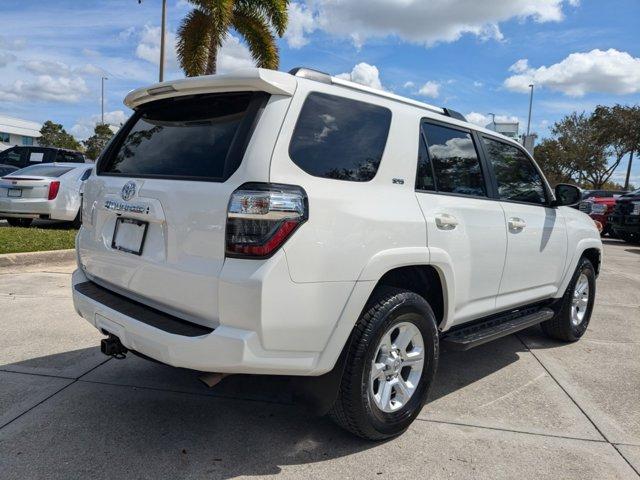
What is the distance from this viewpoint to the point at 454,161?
3600mm

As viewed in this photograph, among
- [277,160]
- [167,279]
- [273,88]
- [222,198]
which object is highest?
[273,88]

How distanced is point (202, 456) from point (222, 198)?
136cm

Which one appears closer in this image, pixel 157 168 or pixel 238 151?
pixel 238 151

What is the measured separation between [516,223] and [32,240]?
7.45 metres

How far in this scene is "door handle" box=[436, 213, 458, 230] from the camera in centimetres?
318

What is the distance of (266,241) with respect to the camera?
2.37 meters

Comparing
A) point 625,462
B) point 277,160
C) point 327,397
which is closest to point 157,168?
point 277,160

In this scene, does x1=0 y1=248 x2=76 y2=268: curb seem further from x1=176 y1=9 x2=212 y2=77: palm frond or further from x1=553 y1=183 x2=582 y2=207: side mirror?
x1=176 y1=9 x2=212 y2=77: palm frond

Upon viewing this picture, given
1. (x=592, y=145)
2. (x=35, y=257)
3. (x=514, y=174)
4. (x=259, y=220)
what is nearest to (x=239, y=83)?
(x=259, y=220)

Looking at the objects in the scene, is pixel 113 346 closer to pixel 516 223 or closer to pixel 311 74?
pixel 311 74

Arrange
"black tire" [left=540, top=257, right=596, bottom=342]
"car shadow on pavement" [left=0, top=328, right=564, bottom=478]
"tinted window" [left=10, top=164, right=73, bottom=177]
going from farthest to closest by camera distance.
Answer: "tinted window" [left=10, top=164, right=73, bottom=177] → "black tire" [left=540, top=257, right=596, bottom=342] → "car shadow on pavement" [left=0, top=328, right=564, bottom=478]

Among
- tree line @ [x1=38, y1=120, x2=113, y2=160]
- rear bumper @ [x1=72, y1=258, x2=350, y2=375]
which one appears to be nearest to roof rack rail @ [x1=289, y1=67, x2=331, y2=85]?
rear bumper @ [x1=72, y1=258, x2=350, y2=375]

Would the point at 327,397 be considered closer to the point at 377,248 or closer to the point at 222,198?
the point at 377,248

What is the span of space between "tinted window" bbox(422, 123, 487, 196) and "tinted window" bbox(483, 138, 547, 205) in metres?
0.27
